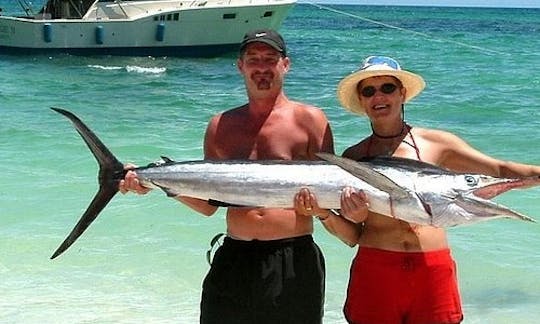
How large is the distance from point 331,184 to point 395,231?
0.32 m

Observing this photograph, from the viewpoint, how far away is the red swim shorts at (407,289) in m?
3.10

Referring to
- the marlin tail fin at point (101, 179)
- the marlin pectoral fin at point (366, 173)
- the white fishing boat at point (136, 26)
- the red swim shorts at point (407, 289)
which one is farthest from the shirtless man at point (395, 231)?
the white fishing boat at point (136, 26)

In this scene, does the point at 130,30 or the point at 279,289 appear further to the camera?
the point at 130,30

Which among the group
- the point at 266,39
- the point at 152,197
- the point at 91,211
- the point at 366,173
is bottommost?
the point at 152,197

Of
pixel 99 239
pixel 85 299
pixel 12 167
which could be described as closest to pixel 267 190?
pixel 85 299

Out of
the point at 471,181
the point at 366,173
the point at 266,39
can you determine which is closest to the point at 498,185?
the point at 471,181

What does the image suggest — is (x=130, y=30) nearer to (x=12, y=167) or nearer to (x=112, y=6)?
(x=112, y=6)

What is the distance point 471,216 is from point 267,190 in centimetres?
77

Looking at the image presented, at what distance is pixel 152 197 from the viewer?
8.37m

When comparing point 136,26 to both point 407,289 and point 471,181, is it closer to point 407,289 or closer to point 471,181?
point 407,289

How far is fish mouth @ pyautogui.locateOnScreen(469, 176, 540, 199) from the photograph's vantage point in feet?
9.27

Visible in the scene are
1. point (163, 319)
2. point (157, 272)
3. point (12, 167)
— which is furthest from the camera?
point (12, 167)

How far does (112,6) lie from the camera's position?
87.4ft

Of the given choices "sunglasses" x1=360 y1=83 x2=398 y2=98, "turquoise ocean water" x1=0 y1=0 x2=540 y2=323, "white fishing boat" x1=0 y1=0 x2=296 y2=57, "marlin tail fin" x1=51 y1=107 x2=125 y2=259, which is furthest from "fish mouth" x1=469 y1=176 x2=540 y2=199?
"white fishing boat" x1=0 y1=0 x2=296 y2=57
